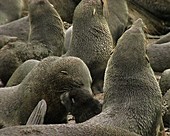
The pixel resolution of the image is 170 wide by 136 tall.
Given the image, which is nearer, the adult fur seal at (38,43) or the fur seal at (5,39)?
the adult fur seal at (38,43)

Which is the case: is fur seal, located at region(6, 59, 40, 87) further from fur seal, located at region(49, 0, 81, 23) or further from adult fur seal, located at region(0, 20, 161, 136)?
fur seal, located at region(49, 0, 81, 23)

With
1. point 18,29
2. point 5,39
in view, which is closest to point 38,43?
point 5,39

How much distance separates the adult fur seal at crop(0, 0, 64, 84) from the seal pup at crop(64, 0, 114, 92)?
79 centimetres

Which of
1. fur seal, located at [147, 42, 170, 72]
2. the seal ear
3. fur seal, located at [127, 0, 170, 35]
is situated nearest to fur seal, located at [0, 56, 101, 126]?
the seal ear

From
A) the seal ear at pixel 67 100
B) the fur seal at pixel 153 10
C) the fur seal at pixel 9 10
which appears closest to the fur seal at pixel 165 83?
the seal ear at pixel 67 100

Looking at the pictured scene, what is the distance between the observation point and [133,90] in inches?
330

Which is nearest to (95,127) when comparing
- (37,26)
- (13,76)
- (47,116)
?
(47,116)

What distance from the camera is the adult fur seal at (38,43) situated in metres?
11.9

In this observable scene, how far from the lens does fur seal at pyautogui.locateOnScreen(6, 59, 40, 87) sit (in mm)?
10633

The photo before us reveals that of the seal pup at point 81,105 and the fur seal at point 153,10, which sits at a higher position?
the seal pup at point 81,105

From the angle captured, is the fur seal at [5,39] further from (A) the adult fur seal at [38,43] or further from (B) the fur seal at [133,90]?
(B) the fur seal at [133,90]

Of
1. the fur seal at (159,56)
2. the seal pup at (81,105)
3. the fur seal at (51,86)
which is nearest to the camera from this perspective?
the seal pup at (81,105)

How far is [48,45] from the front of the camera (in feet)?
40.8

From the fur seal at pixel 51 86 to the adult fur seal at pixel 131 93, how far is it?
1.44ft
